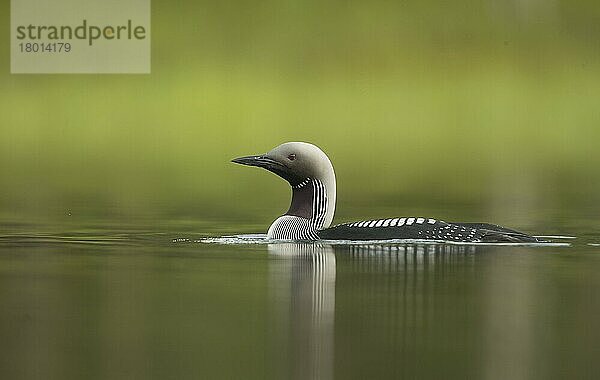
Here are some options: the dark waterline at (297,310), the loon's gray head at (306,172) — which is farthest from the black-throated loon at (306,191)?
the dark waterline at (297,310)

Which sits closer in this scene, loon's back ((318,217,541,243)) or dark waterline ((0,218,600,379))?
dark waterline ((0,218,600,379))

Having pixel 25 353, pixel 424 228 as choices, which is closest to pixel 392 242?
pixel 424 228

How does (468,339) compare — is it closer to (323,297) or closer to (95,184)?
(323,297)

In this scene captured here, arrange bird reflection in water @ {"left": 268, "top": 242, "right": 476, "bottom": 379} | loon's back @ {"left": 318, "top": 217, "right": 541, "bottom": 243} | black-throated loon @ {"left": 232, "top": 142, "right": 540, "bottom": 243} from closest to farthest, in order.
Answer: bird reflection in water @ {"left": 268, "top": 242, "right": 476, "bottom": 379}
loon's back @ {"left": 318, "top": 217, "right": 541, "bottom": 243}
black-throated loon @ {"left": 232, "top": 142, "right": 540, "bottom": 243}

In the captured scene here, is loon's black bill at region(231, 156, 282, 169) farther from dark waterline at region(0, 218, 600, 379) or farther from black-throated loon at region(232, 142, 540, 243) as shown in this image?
dark waterline at region(0, 218, 600, 379)

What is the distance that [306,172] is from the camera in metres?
7.66

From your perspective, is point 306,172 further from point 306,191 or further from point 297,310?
point 297,310

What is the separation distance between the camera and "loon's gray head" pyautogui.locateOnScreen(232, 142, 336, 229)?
7.65 meters

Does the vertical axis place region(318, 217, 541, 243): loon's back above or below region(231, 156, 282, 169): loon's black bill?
below

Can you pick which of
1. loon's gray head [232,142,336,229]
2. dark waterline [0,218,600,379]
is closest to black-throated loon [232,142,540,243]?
loon's gray head [232,142,336,229]

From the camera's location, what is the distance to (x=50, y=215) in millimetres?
9758

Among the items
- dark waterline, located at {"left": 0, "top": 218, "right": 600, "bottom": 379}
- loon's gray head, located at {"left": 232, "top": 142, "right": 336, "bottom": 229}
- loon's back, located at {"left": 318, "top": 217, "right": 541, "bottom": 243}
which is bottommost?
dark waterline, located at {"left": 0, "top": 218, "right": 600, "bottom": 379}

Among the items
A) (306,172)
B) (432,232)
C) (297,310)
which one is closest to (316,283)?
(297,310)

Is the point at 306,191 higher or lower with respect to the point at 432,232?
higher
